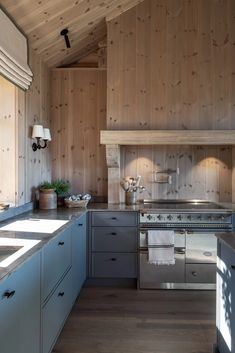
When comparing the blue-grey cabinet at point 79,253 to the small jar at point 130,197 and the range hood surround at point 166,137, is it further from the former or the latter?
the range hood surround at point 166,137

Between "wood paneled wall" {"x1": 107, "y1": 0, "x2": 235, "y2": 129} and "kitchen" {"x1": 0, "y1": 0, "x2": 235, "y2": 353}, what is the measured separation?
0.4 inches

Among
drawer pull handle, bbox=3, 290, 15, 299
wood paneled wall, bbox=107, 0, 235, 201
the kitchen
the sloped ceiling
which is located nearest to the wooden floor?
the kitchen

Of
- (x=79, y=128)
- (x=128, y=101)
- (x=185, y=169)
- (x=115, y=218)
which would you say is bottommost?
(x=115, y=218)

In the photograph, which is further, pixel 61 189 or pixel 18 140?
pixel 61 189

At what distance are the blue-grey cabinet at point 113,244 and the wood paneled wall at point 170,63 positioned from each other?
41.3 inches

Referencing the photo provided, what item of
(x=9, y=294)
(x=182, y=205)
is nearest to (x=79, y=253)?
(x=182, y=205)

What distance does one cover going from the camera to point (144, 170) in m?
4.35

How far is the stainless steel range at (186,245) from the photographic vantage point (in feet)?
11.9

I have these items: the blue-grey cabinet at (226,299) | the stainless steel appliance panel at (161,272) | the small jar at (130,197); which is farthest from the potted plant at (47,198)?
the blue-grey cabinet at (226,299)

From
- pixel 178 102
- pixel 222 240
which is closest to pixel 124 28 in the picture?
pixel 178 102

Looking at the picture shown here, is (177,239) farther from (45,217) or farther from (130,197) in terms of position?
(45,217)

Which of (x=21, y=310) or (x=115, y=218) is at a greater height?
(x=115, y=218)

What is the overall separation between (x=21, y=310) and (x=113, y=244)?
2.10m

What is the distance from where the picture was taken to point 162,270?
3.64m
